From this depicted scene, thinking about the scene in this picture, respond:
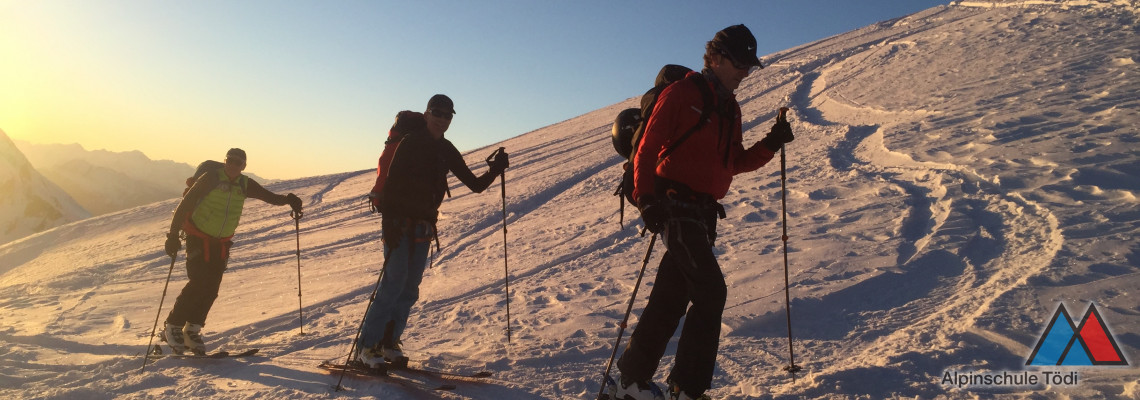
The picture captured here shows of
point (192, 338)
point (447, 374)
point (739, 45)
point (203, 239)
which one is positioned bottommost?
point (447, 374)

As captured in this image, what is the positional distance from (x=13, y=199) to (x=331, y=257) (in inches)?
1264

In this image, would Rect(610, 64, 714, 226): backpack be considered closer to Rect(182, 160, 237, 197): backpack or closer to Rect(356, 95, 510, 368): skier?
Rect(356, 95, 510, 368): skier

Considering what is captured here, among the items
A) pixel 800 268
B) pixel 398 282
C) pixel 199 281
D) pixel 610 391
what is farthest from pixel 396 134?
pixel 800 268

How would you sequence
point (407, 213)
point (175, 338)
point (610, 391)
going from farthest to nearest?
1. point (175, 338)
2. point (407, 213)
3. point (610, 391)

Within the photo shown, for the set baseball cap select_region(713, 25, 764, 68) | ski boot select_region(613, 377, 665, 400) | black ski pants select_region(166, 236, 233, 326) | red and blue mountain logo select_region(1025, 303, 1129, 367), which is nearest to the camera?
baseball cap select_region(713, 25, 764, 68)

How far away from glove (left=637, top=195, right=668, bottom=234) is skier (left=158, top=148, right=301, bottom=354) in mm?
4396

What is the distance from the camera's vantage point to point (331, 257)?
39.3 ft

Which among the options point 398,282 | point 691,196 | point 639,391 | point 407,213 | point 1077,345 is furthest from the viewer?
point 398,282

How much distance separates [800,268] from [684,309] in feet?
11.0

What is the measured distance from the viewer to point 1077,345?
14.0 ft

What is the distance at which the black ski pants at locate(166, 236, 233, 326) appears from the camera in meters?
6.45

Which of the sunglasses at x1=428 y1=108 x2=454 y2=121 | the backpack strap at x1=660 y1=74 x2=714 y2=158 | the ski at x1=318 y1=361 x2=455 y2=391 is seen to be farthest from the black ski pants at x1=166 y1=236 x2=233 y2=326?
the backpack strap at x1=660 y1=74 x2=714 y2=158

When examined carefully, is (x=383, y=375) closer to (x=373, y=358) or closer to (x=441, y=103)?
(x=373, y=358)

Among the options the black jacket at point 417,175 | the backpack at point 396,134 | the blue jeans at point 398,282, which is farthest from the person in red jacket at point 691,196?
the backpack at point 396,134
